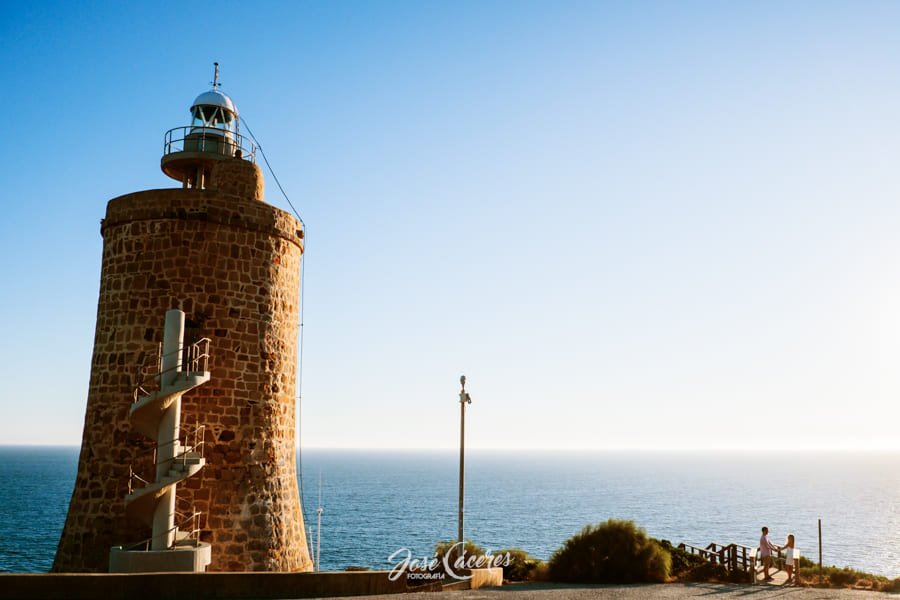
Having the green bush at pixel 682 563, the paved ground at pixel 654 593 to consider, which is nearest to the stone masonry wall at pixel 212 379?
the paved ground at pixel 654 593

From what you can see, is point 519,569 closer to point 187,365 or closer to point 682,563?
point 682,563

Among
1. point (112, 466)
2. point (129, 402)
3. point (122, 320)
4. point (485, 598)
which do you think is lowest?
point (485, 598)

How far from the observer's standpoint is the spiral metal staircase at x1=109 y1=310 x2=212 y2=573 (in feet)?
43.8

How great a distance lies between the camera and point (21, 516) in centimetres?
8062

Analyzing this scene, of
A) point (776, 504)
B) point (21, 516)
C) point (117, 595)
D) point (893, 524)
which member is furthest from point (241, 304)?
point (776, 504)

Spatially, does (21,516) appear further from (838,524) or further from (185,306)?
(838,524)

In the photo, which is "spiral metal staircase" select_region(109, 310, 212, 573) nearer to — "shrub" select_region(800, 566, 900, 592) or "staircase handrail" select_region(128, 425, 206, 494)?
"staircase handrail" select_region(128, 425, 206, 494)

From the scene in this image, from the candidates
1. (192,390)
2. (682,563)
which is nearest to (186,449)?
(192,390)

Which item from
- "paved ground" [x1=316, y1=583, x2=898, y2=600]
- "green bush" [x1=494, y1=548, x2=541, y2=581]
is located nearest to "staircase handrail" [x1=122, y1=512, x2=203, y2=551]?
"paved ground" [x1=316, y1=583, x2=898, y2=600]

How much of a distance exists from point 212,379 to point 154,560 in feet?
12.6

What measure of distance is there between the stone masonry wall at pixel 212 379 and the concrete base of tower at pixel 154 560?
41.7 inches

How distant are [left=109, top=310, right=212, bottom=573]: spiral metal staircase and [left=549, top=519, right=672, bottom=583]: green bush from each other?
8.95m

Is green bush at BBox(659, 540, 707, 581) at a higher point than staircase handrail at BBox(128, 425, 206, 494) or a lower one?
lower

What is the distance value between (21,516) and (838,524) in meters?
103
